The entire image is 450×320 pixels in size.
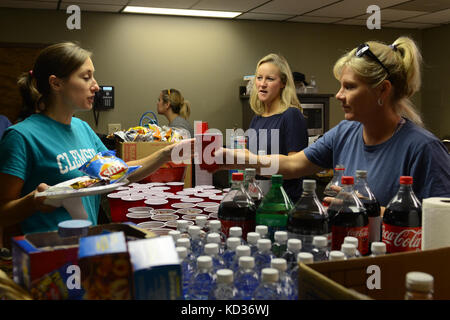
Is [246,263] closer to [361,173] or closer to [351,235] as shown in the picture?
[351,235]

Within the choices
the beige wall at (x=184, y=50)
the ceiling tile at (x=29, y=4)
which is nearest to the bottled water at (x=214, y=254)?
the ceiling tile at (x=29, y=4)

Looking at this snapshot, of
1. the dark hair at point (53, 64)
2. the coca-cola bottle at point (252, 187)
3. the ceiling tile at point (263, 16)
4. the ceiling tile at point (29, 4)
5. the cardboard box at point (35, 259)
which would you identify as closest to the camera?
the cardboard box at point (35, 259)

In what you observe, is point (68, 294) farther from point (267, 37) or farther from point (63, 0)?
point (267, 37)

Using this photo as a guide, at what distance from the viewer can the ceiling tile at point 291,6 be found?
17.3 feet

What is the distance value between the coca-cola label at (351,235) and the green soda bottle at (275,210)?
146 mm

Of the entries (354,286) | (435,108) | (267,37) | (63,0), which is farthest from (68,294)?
(435,108)

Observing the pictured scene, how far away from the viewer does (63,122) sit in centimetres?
192

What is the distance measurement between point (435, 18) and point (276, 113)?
182 inches

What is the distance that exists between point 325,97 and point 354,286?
538 centimetres

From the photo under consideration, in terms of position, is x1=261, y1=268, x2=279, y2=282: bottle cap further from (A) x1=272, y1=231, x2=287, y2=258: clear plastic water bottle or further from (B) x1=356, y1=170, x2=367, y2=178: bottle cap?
(B) x1=356, y1=170, x2=367, y2=178: bottle cap

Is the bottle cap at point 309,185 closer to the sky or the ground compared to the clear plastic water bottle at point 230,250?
closer to the sky

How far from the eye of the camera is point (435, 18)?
641 cm

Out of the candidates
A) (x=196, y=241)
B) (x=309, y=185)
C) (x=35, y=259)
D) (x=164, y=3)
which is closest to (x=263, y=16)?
(x=164, y=3)

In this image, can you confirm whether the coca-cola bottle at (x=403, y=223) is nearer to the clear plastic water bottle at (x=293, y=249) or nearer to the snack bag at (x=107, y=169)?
the clear plastic water bottle at (x=293, y=249)
